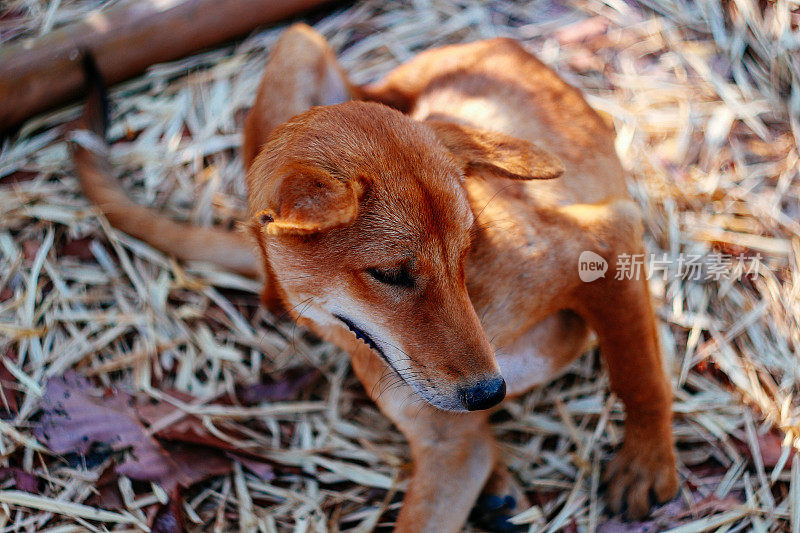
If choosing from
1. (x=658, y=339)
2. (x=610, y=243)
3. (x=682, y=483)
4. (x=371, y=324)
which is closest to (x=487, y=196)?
(x=610, y=243)

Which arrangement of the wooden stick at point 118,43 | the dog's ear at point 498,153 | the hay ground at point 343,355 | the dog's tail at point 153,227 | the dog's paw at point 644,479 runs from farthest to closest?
the wooden stick at point 118,43 → the dog's tail at point 153,227 → the hay ground at point 343,355 → the dog's paw at point 644,479 → the dog's ear at point 498,153

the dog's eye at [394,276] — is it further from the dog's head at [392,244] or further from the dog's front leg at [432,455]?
the dog's front leg at [432,455]

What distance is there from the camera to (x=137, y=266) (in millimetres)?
3822

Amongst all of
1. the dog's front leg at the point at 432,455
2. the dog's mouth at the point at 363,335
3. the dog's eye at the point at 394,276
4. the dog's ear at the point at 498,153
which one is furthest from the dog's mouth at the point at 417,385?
the dog's ear at the point at 498,153

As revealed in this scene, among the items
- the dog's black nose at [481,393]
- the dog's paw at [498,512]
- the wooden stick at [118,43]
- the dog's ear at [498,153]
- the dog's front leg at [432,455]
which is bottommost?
the dog's paw at [498,512]

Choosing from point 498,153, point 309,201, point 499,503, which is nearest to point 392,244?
point 309,201

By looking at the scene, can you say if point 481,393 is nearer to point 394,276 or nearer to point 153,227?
point 394,276

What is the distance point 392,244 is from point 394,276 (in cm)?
11

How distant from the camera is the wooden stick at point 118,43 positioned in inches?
163

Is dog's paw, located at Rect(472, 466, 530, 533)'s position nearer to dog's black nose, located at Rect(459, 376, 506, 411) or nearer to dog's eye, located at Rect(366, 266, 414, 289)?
dog's black nose, located at Rect(459, 376, 506, 411)

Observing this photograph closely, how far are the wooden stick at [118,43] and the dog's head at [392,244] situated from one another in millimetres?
2356

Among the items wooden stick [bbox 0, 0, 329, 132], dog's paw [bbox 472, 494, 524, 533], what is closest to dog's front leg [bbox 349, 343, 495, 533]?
dog's paw [bbox 472, 494, 524, 533]

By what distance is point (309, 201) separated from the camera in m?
2.08

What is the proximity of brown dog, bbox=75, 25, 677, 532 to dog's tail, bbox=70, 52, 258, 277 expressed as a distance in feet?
0.03
